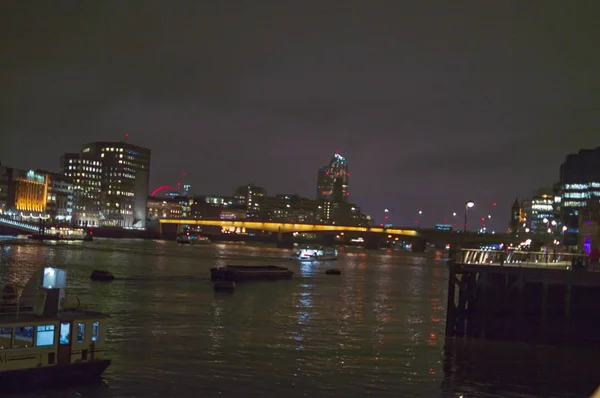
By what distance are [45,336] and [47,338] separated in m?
0.10

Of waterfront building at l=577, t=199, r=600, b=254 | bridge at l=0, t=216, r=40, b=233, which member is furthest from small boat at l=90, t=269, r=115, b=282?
bridge at l=0, t=216, r=40, b=233

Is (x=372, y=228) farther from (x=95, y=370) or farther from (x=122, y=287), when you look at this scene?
(x=95, y=370)

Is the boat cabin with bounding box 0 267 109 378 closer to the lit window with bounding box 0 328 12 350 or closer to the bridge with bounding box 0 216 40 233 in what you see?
the lit window with bounding box 0 328 12 350

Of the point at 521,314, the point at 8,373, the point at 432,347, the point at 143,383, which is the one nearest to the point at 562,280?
the point at 521,314

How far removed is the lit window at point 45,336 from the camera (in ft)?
80.3

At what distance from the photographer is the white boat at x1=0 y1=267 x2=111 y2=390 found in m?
23.9

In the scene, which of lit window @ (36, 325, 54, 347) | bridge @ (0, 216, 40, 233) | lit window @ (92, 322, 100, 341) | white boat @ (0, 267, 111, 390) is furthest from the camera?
bridge @ (0, 216, 40, 233)

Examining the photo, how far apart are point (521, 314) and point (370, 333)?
9.24m

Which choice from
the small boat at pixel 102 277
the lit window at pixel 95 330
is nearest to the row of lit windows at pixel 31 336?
the lit window at pixel 95 330

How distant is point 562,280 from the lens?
40.6 meters

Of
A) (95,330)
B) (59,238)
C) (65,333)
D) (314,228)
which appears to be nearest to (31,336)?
(65,333)

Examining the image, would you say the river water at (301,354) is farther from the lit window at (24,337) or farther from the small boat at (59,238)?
the small boat at (59,238)

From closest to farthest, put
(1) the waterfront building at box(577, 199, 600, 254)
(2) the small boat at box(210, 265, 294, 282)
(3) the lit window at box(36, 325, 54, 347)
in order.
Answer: (3) the lit window at box(36, 325, 54, 347)
(2) the small boat at box(210, 265, 294, 282)
(1) the waterfront building at box(577, 199, 600, 254)

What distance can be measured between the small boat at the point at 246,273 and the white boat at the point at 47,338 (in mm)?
45601
